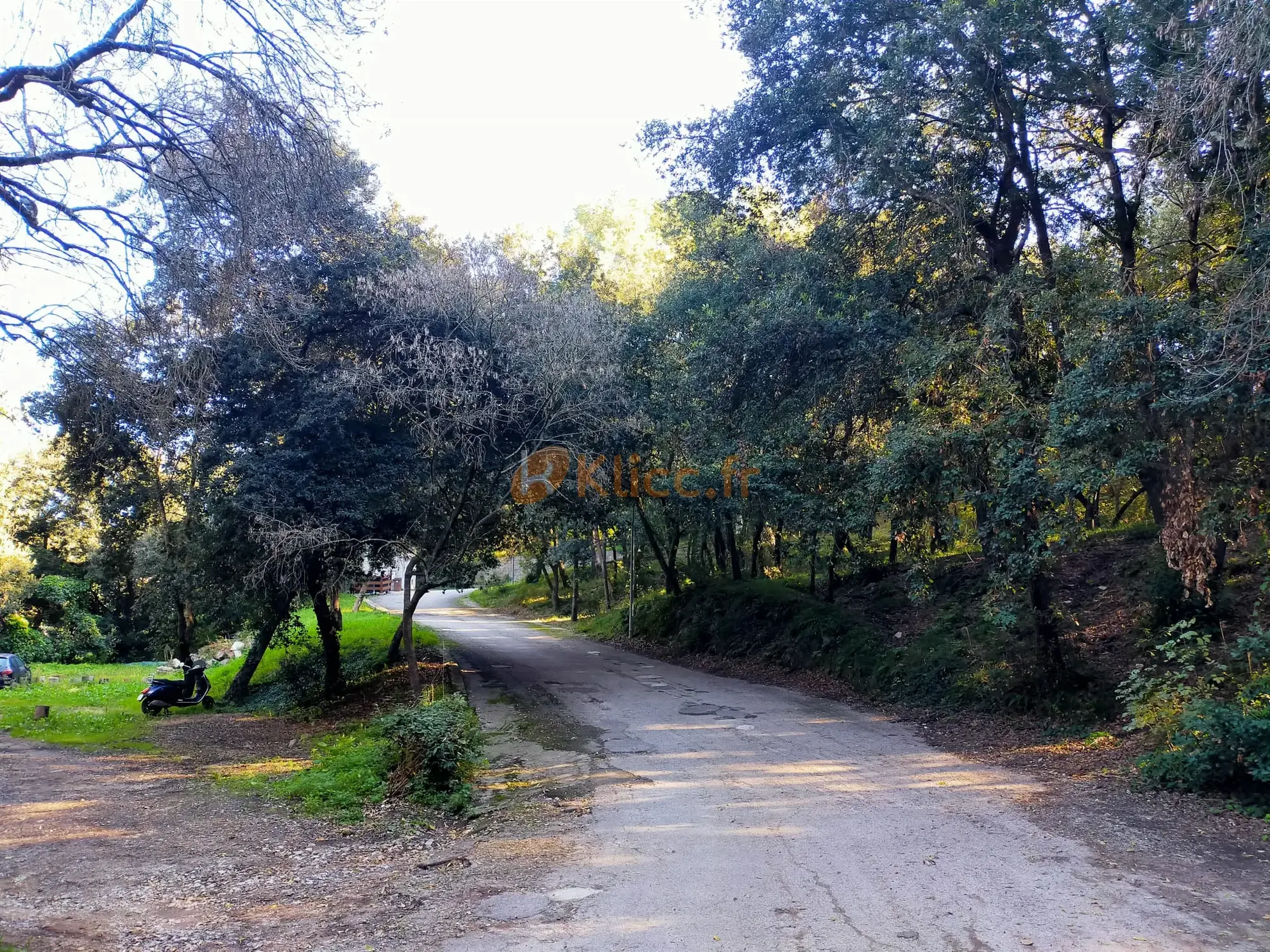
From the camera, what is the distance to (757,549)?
23734 millimetres

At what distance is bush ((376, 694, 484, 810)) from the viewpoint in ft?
28.6

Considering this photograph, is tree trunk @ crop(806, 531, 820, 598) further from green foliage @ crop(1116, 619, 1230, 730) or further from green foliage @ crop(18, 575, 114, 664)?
green foliage @ crop(18, 575, 114, 664)

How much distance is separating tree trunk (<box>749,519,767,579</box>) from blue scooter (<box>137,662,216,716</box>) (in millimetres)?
12680

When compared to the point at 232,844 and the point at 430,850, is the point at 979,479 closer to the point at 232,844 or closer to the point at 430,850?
the point at 430,850

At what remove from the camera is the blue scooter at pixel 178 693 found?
1647 centimetres

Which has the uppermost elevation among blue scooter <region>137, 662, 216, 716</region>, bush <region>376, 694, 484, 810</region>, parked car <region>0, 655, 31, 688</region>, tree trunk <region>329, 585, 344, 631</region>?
tree trunk <region>329, 585, 344, 631</region>

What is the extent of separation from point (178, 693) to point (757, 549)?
14.6m

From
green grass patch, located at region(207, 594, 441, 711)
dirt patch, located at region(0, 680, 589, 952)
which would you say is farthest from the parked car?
dirt patch, located at region(0, 680, 589, 952)

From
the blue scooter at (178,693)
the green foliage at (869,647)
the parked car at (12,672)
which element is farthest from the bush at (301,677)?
the parked car at (12,672)

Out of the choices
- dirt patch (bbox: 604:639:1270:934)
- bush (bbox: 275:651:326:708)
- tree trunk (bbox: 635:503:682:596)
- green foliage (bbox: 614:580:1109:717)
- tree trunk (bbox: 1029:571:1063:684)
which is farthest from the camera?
tree trunk (bbox: 635:503:682:596)

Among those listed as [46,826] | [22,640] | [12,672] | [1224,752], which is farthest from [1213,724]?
[22,640]

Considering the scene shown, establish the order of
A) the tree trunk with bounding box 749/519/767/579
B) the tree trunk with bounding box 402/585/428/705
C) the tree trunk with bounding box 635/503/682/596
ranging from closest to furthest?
the tree trunk with bounding box 402/585/428/705
the tree trunk with bounding box 749/519/767/579
the tree trunk with bounding box 635/503/682/596

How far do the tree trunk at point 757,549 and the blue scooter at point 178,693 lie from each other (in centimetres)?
1268

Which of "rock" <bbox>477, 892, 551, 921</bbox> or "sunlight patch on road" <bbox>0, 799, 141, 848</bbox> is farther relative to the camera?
"sunlight patch on road" <bbox>0, 799, 141, 848</bbox>
